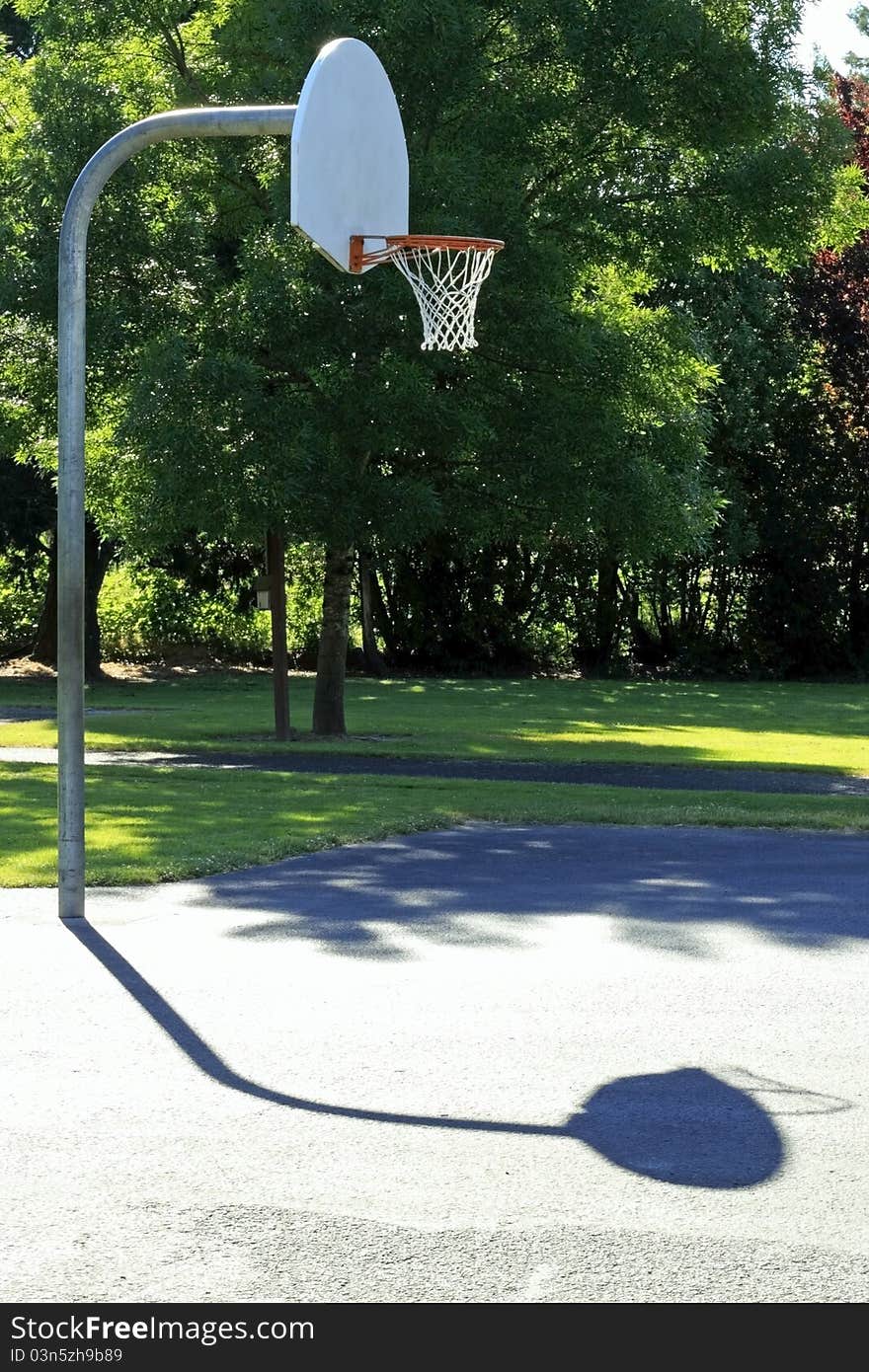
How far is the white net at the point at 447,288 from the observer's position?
11.5m

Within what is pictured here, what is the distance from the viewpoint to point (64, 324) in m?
8.83

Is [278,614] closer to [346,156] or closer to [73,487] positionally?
[346,156]

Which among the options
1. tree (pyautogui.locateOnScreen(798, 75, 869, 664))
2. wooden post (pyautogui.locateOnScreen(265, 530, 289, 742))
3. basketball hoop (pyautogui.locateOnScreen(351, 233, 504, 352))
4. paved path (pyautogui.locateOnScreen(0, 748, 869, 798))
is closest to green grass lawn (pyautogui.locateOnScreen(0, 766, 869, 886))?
paved path (pyautogui.locateOnScreen(0, 748, 869, 798))

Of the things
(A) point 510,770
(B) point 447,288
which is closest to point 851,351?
(A) point 510,770

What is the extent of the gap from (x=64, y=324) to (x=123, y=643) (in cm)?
2843

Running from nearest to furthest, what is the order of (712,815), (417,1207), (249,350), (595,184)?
(417,1207) < (712,815) < (249,350) < (595,184)

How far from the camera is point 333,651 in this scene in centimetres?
2055

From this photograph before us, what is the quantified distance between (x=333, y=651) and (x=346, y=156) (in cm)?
1138

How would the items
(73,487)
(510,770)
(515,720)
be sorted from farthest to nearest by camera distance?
(515,720) → (510,770) → (73,487)

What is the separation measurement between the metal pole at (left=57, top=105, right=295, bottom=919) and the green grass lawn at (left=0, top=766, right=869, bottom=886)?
1.21 meters

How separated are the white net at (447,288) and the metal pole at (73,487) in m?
2.79

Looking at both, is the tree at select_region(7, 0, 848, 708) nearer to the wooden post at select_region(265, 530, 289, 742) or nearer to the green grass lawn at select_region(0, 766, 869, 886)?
the wooden post at select_region(265, 530, 289, 742)
